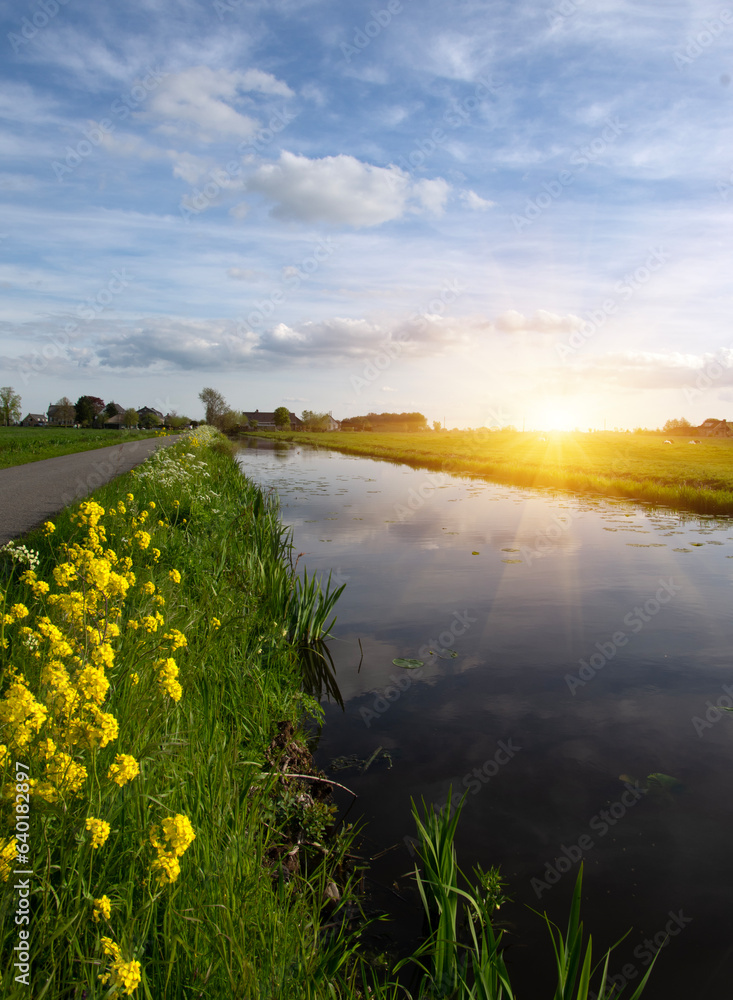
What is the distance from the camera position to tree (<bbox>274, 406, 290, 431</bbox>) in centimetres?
11962

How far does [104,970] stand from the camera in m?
1.84

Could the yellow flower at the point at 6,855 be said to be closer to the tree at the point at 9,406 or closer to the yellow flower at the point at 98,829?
the yellow flower at the point at 98,829

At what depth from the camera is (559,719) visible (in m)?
5.49

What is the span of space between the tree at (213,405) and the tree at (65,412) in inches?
1105

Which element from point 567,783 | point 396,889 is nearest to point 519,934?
point 396,889

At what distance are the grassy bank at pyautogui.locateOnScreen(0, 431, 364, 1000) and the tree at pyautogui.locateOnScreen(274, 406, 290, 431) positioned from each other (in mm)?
116658

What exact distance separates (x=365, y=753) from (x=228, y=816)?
2.19 metres

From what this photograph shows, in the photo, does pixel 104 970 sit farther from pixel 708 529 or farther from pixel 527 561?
pixel 708 529

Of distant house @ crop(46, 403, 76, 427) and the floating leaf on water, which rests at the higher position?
distant house @ crop(46, 403, 76, 427)

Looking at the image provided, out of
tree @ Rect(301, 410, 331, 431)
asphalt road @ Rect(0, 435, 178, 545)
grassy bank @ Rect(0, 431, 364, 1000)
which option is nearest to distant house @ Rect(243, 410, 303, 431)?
A: tree @ Rect(301, 410, 331, 431)

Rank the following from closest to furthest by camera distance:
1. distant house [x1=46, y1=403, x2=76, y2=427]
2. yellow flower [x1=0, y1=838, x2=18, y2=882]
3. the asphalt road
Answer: yellow flower [x1=0, y1=838, x2=18, y2=882] → the asphalt road → distant house [x1=46, y1=403, x2=76, y2=427]

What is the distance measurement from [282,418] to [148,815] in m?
120

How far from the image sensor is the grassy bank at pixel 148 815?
1927mm

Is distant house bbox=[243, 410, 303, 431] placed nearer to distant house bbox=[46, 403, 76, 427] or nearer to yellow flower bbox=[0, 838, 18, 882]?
distant house bbox=[46, 403, 76, 427]
